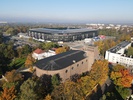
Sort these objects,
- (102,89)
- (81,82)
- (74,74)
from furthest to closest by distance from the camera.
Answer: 1. (74,74)
2. (102,89)
3. (81,82)

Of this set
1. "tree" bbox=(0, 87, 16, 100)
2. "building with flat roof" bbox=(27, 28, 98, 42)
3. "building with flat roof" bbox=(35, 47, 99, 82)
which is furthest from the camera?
"building with flat roof" bbox=(27, 28, 98, 42)

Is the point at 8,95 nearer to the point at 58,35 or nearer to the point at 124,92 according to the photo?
the point at 124,92

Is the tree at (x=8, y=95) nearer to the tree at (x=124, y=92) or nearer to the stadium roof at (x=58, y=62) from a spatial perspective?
the stadium roof at (x=58, y=62)

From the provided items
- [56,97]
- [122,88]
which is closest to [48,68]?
[56,97]

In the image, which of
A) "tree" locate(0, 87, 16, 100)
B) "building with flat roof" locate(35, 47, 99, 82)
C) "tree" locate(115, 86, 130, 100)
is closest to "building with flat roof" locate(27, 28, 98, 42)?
"building with flat roof" locate(35, 47, 99, 82)

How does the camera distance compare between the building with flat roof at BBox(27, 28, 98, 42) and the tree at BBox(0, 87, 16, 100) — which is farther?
the building with flat roof at BBox(27, 28, 98, 42)

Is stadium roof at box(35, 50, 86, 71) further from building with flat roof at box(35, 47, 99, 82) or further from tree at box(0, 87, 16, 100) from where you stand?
tree at box(0, 87, 16, 100)

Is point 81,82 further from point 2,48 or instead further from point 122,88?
point 2,48

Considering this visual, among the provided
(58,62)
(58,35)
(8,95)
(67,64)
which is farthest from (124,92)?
(58,35)

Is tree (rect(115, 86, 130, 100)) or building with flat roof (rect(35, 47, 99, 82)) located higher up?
building with flat roof (rect(35, 47, 99, 82))
